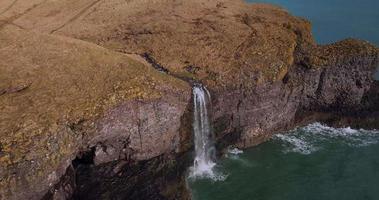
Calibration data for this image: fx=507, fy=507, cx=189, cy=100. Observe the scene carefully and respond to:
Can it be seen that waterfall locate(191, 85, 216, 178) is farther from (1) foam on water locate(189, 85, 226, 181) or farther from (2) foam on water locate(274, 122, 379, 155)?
(2) foam on water locate(274, 122, 379, 155)

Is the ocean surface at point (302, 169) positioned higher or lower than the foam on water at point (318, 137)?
lower

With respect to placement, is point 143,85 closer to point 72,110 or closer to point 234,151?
point 72,110

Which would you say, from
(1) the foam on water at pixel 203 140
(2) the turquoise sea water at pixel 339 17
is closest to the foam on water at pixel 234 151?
(1) the foam on water at pixel 203 140

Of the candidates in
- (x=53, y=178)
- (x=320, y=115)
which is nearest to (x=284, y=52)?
(x=320, y=115)

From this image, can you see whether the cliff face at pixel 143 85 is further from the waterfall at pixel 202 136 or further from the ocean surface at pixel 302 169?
the ocean surface at pixel 302 169

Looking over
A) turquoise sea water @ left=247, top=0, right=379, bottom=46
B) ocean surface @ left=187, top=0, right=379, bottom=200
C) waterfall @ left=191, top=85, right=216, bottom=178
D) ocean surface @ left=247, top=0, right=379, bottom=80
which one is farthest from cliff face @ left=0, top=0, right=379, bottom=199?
turquoise sea water @ left=247, top=0, right=379, bottom=46

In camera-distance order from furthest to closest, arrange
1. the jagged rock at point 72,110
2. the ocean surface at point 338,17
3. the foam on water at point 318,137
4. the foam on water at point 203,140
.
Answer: the ocean surface at point 338,17
the foam on water at point 318,137
the foam on water at point 203,140
the jagged rock at point 72,110

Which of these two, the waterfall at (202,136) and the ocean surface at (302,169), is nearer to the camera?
the ocean surface at (302,169)

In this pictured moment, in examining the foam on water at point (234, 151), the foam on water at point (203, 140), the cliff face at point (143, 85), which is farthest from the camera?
the foam on water at point (234, 151)
